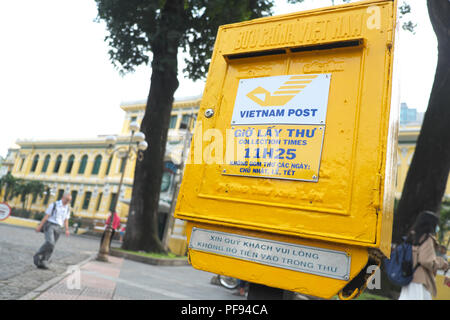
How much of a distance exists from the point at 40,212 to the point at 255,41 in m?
43.9

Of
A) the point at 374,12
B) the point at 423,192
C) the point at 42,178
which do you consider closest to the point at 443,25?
the point at 423,192

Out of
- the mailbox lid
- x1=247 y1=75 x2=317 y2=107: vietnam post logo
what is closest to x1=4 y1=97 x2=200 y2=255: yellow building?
the mailbox lid

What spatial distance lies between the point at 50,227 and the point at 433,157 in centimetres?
843

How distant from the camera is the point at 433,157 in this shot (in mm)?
7656

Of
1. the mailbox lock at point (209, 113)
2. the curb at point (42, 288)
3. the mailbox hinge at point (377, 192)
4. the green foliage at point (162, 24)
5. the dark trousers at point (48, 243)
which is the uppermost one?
the green foliage at point (162, 24)

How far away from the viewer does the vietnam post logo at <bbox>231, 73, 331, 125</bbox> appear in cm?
148

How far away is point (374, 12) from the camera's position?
1519mm

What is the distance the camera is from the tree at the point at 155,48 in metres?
11.7

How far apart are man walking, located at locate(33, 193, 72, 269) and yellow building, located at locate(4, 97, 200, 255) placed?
24.7m

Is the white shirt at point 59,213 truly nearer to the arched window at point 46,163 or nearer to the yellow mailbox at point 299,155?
the yellow mailbox at point 299,155

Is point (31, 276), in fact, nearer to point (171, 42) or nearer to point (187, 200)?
point (187, 200)

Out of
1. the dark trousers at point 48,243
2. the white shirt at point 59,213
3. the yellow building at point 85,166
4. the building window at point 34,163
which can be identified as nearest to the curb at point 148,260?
the white shirt at point 59,213

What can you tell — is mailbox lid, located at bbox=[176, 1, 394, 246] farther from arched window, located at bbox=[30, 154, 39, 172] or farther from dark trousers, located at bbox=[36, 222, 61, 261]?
arched window, located at bbox=[30, 154, 39, 172]

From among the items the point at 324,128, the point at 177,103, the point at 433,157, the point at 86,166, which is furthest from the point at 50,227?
the point at 86,166
